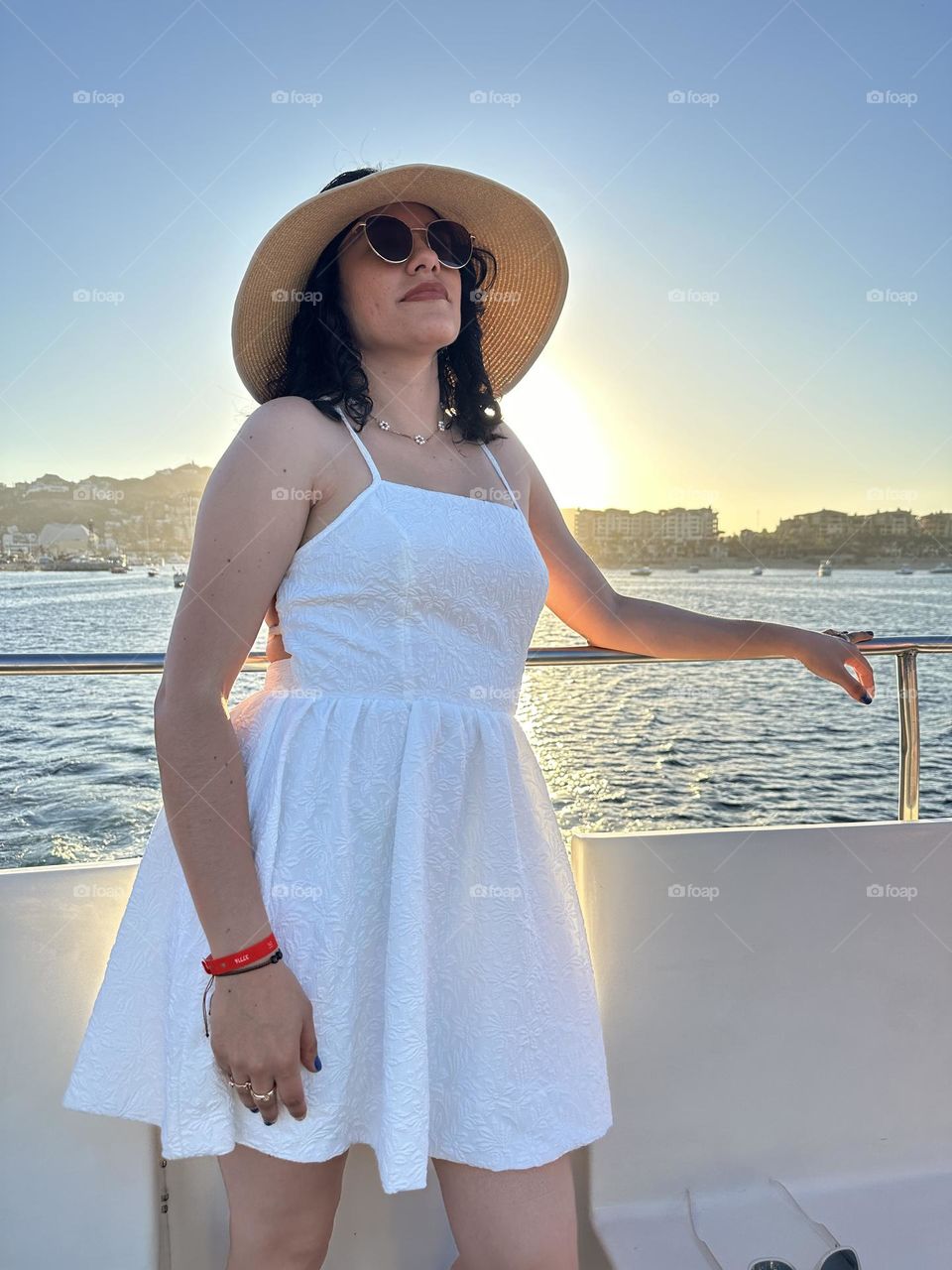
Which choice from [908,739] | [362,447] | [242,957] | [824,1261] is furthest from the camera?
[908,739]

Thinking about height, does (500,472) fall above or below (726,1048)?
above

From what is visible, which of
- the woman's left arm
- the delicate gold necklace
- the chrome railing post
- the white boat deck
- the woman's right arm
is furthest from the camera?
the chrome railing post

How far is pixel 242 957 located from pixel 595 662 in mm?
735

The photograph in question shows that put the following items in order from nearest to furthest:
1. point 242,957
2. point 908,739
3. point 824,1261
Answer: point 242,957 < point 824,1261 < point 908,739

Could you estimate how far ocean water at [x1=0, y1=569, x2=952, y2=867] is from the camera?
26.1m

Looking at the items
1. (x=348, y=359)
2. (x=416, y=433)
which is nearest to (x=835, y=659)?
(x=416, y=433)

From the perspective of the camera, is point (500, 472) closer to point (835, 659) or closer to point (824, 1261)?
point (835, 659)

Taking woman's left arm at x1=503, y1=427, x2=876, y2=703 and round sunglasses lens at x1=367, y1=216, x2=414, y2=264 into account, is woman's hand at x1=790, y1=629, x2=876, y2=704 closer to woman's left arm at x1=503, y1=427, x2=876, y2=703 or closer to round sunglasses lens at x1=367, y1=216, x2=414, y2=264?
woman's left arm at x1=503, y1=427, x2=876, y2=703

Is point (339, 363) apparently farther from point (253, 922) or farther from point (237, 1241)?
point (237, 1241)

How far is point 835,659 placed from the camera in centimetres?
143

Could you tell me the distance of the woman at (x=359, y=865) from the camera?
938 millimetres

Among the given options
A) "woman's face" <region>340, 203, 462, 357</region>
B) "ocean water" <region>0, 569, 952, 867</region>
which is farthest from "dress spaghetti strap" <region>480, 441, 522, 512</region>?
"ocean water" <region>0, 569, 952, 867</region>

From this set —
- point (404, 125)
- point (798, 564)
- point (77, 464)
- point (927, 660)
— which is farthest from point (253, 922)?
point (798, 564)

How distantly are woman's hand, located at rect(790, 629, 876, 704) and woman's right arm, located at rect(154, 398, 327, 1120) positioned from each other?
84 centimetres
